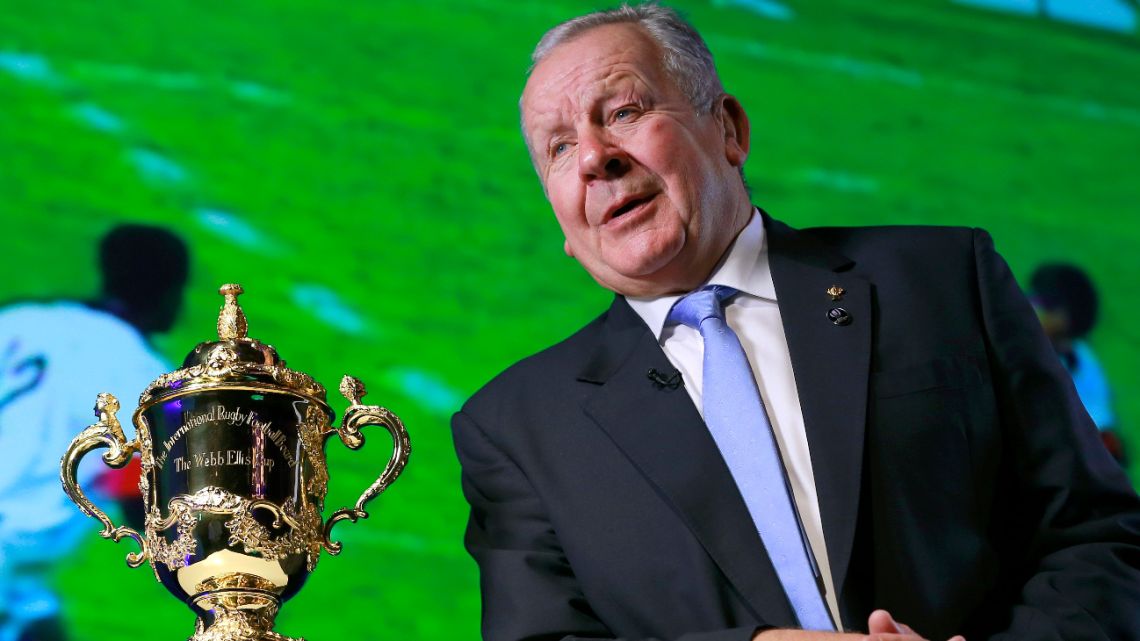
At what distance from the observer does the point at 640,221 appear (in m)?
2.04

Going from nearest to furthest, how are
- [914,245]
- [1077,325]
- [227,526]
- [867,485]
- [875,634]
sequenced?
[875,634]
[867,485]
[227,526]
[914,245]
[1077,325]

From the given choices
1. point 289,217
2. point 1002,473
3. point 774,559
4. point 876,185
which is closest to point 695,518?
point 774,559

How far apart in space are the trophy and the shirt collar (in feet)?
1.22

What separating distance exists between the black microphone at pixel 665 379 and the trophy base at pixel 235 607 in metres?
0.55

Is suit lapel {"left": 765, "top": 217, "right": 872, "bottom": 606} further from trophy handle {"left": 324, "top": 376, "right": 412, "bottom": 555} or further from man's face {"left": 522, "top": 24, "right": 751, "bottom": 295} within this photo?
trophy handle {"left": 324, "top": 376, "right": 412, "bottom": 555}

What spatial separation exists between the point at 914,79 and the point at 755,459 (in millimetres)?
1759

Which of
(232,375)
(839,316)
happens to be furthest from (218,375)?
(839,316)

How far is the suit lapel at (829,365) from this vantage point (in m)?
1.75

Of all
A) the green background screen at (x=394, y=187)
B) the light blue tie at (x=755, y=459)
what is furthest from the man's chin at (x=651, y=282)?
the green background screen at (x=394, y=187)

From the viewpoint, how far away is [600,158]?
2.05 meters

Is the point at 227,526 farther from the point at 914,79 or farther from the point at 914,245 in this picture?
the point at 914,79

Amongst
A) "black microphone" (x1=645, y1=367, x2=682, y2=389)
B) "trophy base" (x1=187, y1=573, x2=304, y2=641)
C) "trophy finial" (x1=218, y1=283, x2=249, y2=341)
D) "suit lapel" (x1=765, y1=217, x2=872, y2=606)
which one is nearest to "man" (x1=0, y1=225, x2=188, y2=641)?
"trophy finial" (x1=218, y1=283, x2=249, y2=341)

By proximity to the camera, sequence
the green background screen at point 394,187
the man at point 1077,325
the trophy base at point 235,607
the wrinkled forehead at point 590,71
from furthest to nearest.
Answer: the man at point 1077,325
the green background screen at point 394,187
the wrinkled forehead at point 590,71
the trophy base at point 235,607

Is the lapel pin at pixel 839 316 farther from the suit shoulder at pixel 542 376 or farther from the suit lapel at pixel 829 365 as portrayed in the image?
the suit shoulder at pixel 542 376
